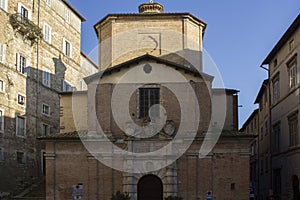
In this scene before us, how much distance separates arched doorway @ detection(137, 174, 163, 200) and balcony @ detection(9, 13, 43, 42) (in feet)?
55.2

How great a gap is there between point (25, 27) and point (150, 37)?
34.9ft

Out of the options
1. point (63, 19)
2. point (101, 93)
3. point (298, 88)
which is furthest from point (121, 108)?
point (63, 19)

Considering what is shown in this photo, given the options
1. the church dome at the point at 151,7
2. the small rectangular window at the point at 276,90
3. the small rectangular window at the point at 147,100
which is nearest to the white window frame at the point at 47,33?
the church dome at the point at 151,7

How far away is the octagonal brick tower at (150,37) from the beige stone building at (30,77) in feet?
24.1

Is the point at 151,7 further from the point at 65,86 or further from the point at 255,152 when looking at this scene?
the point at 255,152

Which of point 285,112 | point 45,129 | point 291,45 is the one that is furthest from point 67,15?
point 285,112

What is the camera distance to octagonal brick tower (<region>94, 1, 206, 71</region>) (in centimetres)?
3191

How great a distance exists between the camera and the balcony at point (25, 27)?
34.7 metres

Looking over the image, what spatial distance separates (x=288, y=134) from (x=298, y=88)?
3.95 m

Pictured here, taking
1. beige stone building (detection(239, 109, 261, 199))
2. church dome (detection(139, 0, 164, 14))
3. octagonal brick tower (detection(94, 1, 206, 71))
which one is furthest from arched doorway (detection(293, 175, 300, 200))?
church dome (detection(139, 0, 164, 14))

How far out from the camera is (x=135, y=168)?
84.7 feet

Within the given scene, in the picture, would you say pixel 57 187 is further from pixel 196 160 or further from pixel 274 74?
pixel 274 74

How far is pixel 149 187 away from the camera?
26016mm

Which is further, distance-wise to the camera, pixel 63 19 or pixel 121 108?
pixel 63 19
